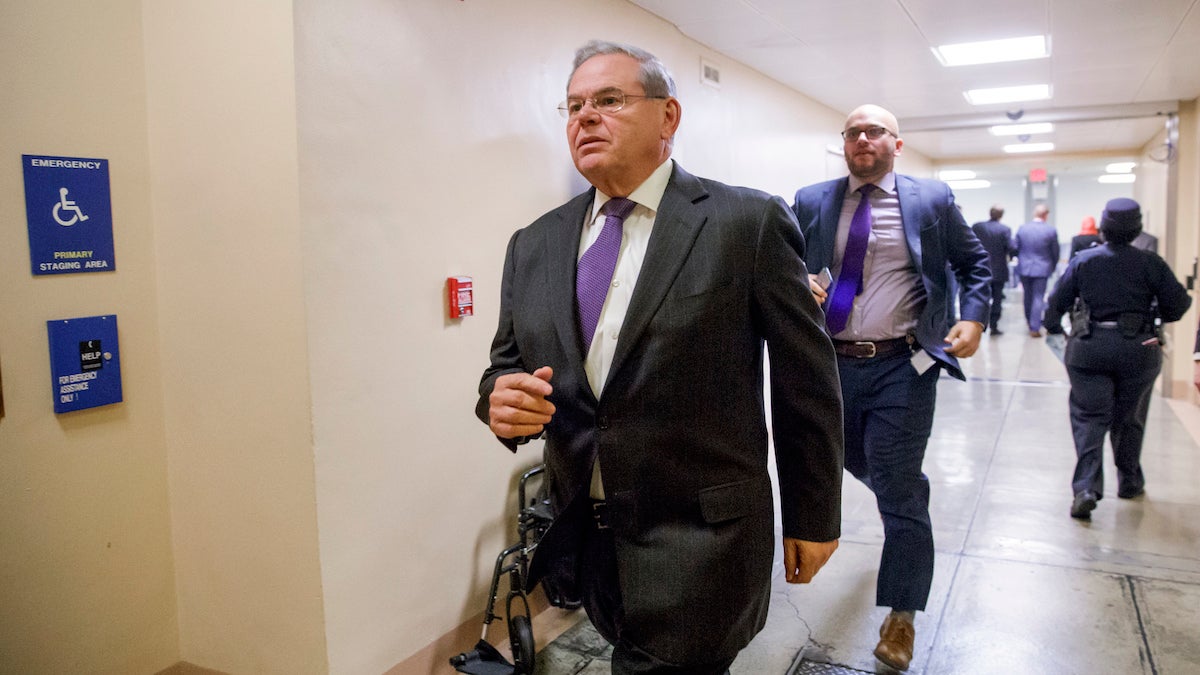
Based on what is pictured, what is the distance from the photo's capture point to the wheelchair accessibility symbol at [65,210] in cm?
236

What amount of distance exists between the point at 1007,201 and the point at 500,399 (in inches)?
1008

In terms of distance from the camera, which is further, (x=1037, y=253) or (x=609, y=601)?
(x=1037, y=253)

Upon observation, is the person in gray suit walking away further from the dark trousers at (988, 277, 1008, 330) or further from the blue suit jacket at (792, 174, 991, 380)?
the blue suit jacket at (792, 174, 991, 380)

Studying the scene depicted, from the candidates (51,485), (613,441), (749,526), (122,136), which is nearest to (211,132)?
(122,136)

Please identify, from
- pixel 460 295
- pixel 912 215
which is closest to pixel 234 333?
pixel 460 295

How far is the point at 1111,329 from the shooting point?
14.3ft

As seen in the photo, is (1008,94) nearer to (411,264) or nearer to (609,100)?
(411,264)

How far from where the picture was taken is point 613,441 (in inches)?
63.9

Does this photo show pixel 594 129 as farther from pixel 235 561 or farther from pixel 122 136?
pixel 235 561

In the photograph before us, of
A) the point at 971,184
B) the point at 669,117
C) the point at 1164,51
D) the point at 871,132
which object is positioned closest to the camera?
the point at 669,117

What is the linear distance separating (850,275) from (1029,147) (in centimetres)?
1156

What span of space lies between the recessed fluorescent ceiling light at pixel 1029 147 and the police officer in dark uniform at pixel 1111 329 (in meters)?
9.01

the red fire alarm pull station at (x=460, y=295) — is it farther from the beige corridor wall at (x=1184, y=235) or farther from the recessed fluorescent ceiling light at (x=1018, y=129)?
the recessed fluorescent ceiling light at (x=1018, y=129)

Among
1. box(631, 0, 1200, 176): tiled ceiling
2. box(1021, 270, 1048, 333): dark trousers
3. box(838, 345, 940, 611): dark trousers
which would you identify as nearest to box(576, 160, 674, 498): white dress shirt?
box(838, 345, 940, 611): dark trousers
